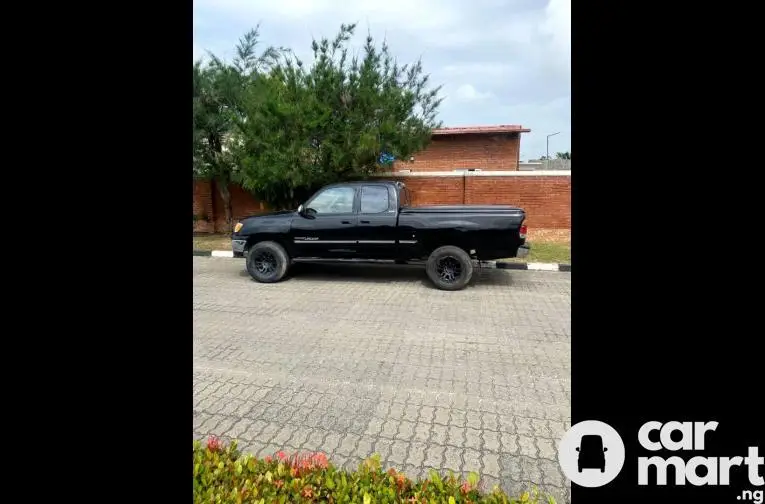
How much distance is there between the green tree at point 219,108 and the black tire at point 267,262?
5275mm

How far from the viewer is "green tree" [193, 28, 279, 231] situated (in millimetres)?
12023

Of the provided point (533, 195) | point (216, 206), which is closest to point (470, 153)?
point (533, 195)

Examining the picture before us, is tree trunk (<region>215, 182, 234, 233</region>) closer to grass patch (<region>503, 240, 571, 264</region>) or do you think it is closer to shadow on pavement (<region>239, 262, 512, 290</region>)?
shadow on pavement (<region>239, 262, 512, 290</region>)

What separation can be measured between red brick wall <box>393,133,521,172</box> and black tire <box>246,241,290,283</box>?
10.1 meters

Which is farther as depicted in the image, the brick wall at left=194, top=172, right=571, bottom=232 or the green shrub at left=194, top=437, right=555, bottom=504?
the brick wall at left=194, top=172, right=571, bottom=232

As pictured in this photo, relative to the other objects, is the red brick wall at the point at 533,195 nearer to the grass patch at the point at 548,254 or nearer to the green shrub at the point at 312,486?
the grass patch at the point at 548,254
